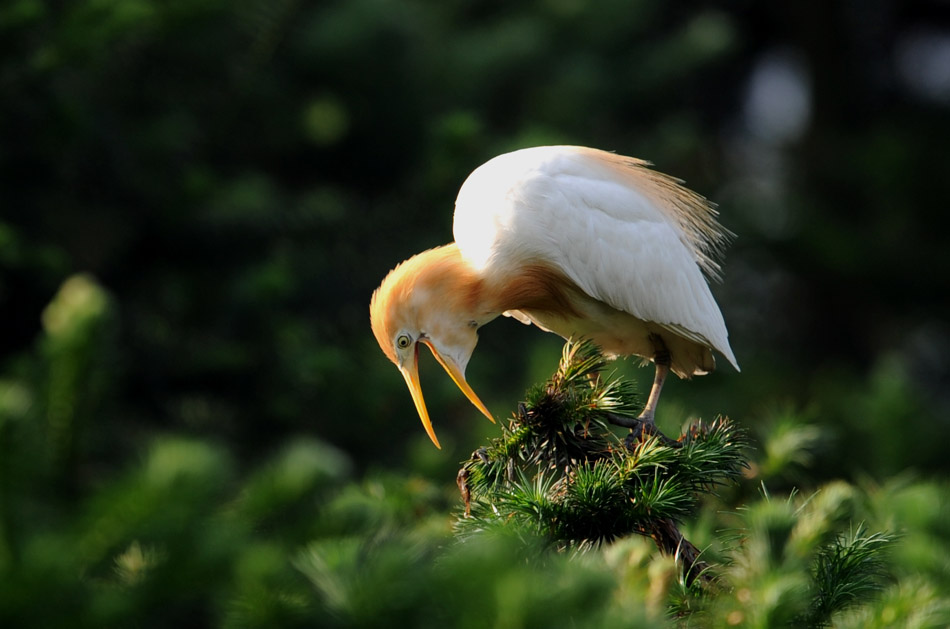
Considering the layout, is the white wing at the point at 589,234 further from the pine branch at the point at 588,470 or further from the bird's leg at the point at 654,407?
the pine branch at the point at 588,470

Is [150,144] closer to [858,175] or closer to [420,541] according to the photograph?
[420,541]

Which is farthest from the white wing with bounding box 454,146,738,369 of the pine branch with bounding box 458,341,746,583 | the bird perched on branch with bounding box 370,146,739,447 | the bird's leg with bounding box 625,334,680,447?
the pine branch with bounding box 458,341,746,583

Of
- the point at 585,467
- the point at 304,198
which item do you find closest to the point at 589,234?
the point at 585,467

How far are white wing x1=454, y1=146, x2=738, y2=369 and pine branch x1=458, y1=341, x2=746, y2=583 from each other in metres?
0.57

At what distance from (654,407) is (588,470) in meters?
0.62

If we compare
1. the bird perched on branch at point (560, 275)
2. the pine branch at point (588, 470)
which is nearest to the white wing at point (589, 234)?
the bird perched on branch at point (560, 275)

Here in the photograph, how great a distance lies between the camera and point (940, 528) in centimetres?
298

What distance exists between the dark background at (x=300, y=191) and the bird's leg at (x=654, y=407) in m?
0.18

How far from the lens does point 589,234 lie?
287 centimetres

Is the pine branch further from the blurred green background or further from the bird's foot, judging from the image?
the blurred green background

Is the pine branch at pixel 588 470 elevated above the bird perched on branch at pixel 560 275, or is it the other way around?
the bird perched on branch at pixel 560 275

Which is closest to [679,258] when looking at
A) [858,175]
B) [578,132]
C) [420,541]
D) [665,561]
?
[665,561]

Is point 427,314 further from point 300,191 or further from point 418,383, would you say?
point 300,191

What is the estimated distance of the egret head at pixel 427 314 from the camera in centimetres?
262
